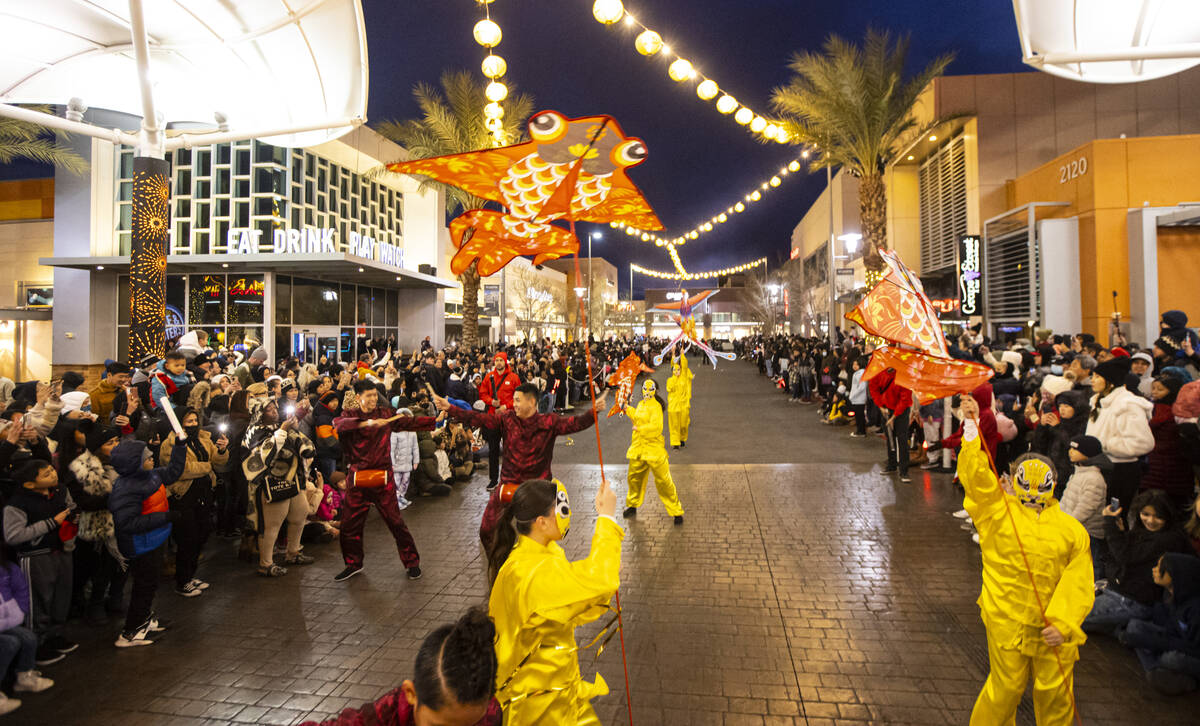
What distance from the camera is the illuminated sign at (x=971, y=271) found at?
748 inches

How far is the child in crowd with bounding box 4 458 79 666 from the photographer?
4.24m

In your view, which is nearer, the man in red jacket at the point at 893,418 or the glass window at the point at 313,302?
the man in red jacket at the point at 893,418

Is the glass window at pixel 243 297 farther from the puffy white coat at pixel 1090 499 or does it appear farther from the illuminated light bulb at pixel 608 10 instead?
the puffy white coat at pixel 1090 499

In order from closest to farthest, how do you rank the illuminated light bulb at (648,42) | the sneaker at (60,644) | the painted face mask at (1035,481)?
1. the painted face mask at (1035,481)
2. the sneaker at (60,644)
3. the illuminated light bulb at (648,42)

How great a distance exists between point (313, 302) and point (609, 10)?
20.4 m

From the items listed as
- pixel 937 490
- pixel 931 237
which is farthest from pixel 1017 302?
pixel 937 490

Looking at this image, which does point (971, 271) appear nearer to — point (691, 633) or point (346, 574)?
point (691, 633)

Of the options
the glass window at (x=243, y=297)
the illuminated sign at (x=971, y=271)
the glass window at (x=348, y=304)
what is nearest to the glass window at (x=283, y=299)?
the glass window at (x=243, y=297)

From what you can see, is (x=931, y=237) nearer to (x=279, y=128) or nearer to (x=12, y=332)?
(x=279, y=128)

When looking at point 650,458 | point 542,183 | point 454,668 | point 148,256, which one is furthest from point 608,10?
point 454,668

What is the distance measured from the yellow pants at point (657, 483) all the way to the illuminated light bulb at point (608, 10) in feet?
19.9

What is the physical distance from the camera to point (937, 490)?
9.05m

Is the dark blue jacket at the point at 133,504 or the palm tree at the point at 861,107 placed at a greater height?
the palm tree at the point at 861,107

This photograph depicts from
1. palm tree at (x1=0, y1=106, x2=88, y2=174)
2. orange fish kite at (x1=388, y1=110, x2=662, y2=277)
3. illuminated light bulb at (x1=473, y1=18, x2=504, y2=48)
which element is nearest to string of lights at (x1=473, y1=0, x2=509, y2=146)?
illuminated light bulb at (x1=473, y1=18, x2=504, y2=48)
